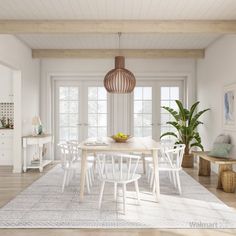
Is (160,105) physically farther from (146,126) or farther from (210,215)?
(210,215)

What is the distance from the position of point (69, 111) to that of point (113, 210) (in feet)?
16.4

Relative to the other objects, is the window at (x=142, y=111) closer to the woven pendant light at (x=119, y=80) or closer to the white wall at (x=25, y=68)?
the white wall at (x=25, y=68)

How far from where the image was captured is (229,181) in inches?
195

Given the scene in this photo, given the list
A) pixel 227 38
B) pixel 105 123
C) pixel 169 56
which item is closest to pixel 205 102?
pixel 169 56

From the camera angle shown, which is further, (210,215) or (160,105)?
(160,105)

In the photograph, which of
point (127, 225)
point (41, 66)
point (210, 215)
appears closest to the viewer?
point (127, 225)

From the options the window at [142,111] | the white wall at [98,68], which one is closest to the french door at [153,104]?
the window at [142,111]

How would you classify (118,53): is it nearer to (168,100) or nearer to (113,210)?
(168,100)

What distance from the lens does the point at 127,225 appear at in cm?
345

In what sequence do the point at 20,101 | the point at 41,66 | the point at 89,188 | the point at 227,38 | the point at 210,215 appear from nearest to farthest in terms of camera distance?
1. the point at 210,215
2. the point at 89,188
3. the point at 227,38
4. the point at 20,101
5. the point at 41,66

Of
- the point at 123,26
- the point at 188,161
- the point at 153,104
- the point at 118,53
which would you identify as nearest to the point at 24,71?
the point at 118,53

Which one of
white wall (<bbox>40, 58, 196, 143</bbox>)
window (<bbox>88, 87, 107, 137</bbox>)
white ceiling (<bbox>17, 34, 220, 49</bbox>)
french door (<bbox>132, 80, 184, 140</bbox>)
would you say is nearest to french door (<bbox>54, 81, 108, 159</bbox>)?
window (<bbox>88, 87, 107, 137</bbox>)

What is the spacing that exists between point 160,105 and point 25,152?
371 cm

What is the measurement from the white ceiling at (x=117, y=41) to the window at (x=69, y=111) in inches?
60.5
